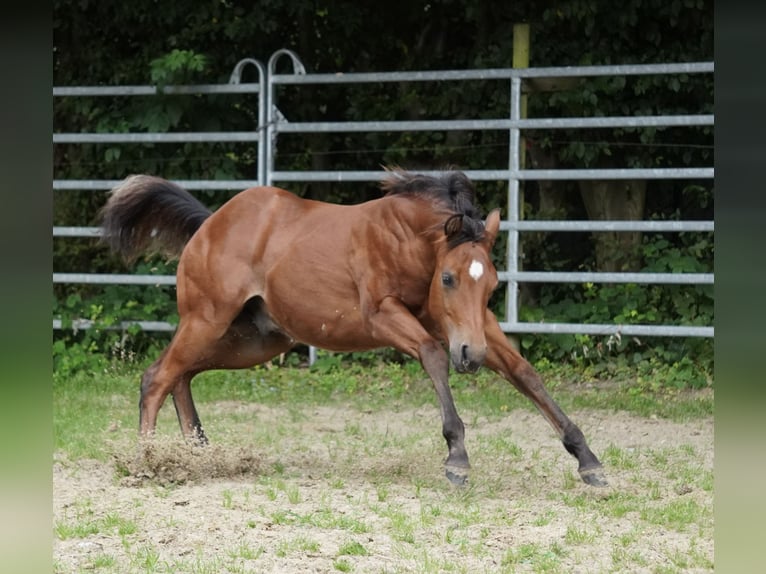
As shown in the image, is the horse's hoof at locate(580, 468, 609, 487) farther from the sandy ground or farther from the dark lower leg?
the dark lower leg

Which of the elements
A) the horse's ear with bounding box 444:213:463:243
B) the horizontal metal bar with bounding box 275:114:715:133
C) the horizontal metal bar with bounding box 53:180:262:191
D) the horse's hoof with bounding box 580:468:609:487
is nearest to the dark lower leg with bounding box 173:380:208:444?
the horse's ear with bounding box 444:213:463:243

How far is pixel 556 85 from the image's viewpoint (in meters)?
8.95

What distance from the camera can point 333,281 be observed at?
5672 millimetres

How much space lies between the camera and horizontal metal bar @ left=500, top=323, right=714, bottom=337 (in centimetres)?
796

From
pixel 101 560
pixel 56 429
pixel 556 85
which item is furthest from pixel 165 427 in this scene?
pixel 556 85

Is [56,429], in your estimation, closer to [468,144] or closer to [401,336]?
[401,336]

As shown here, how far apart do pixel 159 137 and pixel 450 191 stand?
488 centimetres

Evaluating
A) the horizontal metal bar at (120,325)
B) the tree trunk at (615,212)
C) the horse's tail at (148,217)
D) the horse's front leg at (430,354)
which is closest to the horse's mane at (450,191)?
the horse's front leg at (430,354)

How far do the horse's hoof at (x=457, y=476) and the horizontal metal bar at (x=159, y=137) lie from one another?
5.13 meters

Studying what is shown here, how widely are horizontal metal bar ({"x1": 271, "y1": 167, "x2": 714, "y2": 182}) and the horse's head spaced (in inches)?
121

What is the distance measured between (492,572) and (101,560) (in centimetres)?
146

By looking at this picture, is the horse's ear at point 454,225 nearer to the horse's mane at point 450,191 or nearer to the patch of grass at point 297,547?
the horse's mane at point 450,191

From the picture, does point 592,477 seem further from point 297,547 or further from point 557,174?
point 557,174

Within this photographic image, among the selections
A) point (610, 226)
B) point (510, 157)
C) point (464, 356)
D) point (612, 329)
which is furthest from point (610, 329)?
point (464, 356)
